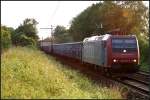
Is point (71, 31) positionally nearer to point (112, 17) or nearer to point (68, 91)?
point (112, 17)

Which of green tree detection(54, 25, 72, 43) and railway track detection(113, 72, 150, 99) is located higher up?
green tree detection(54, 25, 72, 43)

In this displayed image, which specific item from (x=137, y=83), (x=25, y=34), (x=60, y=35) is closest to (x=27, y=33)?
(x=25, y=34)

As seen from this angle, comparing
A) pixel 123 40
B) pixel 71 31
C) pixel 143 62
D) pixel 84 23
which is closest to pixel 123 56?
pixel 123 40

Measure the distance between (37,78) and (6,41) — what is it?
81.0 feet

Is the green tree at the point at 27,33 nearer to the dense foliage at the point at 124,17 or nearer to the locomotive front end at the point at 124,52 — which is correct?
the dense foliage at the point at 124,17

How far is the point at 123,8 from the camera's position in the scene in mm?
62531

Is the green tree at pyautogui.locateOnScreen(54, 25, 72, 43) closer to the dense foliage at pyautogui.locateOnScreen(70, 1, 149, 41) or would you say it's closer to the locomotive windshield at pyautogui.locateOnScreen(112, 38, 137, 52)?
the dense foliage at pyautogui.locateOnScreen(70, 1, 149, 41)

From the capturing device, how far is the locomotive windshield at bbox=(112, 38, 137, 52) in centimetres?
2584

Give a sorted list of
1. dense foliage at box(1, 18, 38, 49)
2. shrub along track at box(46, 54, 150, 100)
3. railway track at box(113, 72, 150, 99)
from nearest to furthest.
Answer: shrub along track at box(46, 54, 150, 100), railway track at box(113, 72, 150, 99), dense foliage at box(1, 18, 38, 49)

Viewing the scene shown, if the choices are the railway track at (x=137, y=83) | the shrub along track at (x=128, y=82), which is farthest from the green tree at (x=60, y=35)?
the railway track at (x=137, y=83)

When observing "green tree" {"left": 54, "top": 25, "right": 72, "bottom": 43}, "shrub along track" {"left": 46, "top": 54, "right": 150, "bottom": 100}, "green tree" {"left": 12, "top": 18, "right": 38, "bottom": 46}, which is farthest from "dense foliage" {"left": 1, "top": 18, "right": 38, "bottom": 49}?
"green tree" {"left": 54, "top": 25, "right": 72, "bottom": 43}

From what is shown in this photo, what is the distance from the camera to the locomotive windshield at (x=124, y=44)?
84.8ft

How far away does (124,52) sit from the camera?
25750 millimetres

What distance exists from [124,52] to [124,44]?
506 mm
